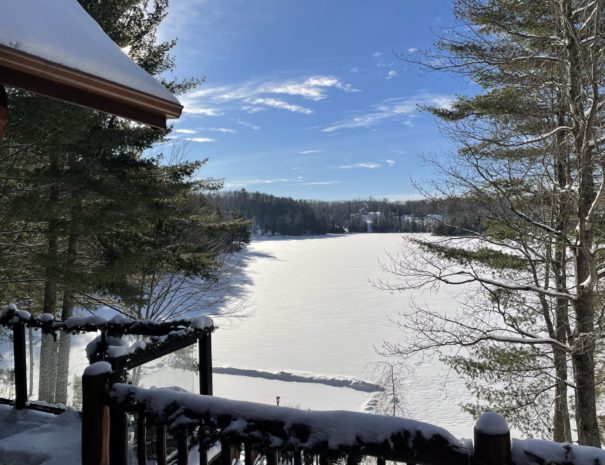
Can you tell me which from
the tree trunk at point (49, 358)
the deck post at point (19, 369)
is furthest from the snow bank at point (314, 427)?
the tree trunk at point (49, 358)

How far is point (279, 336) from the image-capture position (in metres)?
22.8

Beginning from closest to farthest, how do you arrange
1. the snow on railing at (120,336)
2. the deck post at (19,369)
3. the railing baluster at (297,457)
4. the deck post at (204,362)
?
the railing baluster at (297,457), the snow on railing at (120,336), the deck post at (204,362), the deck post at (19,369)

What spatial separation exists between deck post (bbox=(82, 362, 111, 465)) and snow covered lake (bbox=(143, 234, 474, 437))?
108 centimetres

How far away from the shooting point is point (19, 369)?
3908 millimetres

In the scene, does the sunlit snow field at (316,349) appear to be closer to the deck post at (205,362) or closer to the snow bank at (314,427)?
the deck post at (205,362)

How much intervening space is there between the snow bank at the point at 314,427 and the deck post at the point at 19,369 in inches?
111

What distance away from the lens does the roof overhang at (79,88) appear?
2107 millimetres

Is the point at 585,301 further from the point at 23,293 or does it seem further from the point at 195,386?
the point at 23,293

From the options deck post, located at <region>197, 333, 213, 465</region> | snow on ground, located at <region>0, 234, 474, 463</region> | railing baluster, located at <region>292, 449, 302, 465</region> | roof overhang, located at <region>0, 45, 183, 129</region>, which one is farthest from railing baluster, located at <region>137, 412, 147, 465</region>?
roof overhang, located at <region>0, 45, 183, 129</region>

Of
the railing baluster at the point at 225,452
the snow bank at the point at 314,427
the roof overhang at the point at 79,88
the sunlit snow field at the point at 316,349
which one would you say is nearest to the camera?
the snow bank at the point at 314,427

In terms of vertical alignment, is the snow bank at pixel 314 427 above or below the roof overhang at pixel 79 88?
below

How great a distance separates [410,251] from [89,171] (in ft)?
21.5

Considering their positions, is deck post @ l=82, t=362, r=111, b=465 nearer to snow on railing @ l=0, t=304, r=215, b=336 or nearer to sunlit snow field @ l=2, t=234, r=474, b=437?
sunlit snow field @ l=2, t=234, r=474, b=437

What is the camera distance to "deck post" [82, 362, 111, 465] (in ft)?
6.31
